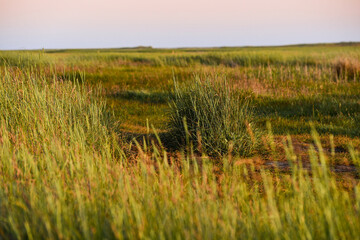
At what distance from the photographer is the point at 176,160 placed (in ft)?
19.0

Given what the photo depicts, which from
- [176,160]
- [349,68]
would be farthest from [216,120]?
[349,68]

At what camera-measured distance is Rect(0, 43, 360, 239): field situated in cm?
245

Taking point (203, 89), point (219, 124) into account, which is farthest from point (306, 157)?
point (203, 89)

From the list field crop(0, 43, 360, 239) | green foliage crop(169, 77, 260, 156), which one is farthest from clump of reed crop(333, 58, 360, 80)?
green foliage crop(169, 77, 260, 156)

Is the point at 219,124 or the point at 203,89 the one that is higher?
the point at 203,89

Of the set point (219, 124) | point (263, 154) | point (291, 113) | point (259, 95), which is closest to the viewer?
point (219, 124)

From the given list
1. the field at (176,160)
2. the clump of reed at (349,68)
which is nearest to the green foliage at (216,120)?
the field at (176,160)

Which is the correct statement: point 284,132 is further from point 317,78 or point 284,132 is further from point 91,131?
point 317,78

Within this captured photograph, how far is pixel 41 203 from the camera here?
8.68ft

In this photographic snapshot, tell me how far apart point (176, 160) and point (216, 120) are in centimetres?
86

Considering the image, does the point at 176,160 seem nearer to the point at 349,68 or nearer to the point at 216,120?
the point at 216,120

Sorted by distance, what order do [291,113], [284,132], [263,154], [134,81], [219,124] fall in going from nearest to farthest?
[219,124] → [263,154] → [284,132] → [291,113] → [134,81]

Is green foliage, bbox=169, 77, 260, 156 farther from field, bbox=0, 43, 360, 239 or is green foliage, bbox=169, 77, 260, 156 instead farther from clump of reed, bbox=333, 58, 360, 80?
clump of reed, bbox=333, 58, 360, 80

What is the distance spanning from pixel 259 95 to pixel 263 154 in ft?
16.6
